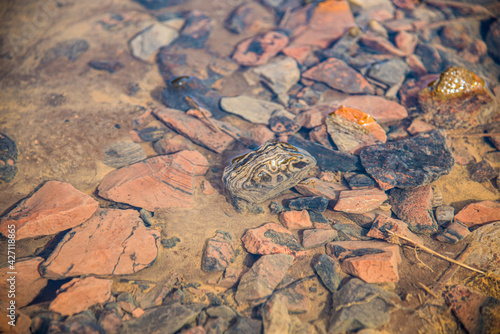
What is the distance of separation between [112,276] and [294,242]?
1.97 meters

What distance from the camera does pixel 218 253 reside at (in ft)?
9.55

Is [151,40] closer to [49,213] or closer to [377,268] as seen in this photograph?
[49,213]

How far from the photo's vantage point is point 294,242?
10.1 ft

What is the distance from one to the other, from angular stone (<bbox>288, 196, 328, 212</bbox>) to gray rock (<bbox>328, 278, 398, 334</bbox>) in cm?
87

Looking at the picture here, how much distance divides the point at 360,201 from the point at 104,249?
2935 mm

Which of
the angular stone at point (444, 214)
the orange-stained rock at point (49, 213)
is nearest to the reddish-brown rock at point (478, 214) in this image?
the angular stone at point (444, 214)

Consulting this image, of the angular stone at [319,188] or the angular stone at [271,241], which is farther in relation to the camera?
the angular stone at [319,188]

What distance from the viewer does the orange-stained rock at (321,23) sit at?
538 cm

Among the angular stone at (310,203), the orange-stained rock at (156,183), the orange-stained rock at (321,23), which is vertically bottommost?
the angular stone at (310,203)

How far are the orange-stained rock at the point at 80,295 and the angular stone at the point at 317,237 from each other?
210cm

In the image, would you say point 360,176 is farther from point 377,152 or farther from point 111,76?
point 111,76

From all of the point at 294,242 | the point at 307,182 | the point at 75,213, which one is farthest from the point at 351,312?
the point at 75,213

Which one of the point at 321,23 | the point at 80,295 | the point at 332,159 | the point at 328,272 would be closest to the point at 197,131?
the point at 332,159

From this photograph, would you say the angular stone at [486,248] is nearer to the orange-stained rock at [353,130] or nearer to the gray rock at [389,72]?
the orange-stained rock at [353,130]
